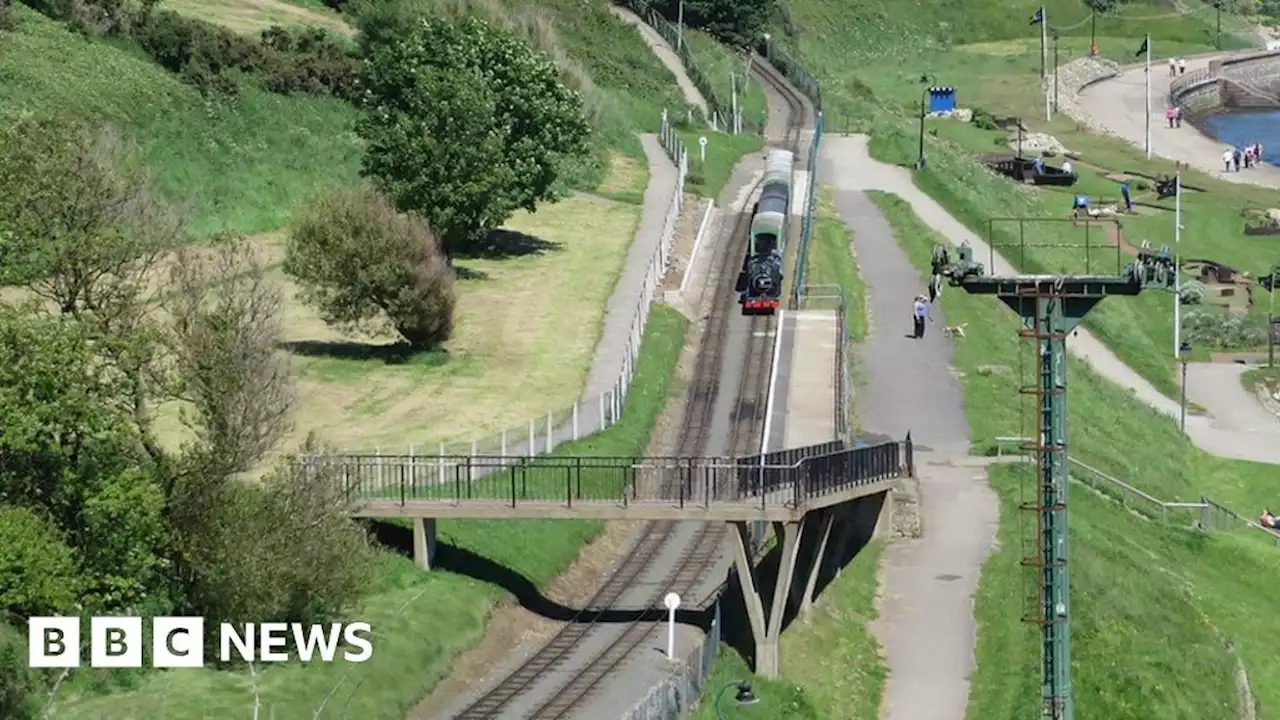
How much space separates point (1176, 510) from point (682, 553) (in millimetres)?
17750

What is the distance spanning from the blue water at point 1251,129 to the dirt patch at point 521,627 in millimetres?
109508

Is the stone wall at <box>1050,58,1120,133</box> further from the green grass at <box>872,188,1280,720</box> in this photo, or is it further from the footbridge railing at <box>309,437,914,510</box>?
the footbridge railing at <box>309,437,914,510</box>

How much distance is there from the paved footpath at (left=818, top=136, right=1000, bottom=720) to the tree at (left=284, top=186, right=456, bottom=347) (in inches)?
527

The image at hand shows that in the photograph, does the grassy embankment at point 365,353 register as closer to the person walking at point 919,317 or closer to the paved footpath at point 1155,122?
the person walking at point 919,317

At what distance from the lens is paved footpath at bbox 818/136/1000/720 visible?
4866 centimetres

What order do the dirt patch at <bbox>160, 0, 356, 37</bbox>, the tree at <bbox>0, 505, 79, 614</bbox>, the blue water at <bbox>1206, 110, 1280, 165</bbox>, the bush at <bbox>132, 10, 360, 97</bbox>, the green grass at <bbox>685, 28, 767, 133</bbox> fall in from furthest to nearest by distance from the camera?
the blue water at <bbox>1206, 110, 1280, 165</bbox>, the green grass at <bbox>685, 28, 767, 133</bbox>, the dirt patch at <bbox>160, 0, 356, 37</bbox>, the bush at <bbox>132, 10, 360, 97</bbox>, the tree at <bbox>0, 505, 79, 614</bbox>

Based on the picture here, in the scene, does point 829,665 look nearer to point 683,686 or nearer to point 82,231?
point 683,686

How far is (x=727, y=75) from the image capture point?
135 m

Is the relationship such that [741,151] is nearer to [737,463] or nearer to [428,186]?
[428,186]

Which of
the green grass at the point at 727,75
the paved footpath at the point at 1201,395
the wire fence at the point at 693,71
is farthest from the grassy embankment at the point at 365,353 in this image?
the paved footpath at the point at 1201,395

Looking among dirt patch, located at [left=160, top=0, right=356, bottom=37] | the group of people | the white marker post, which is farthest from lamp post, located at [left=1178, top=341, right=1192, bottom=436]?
the group of people

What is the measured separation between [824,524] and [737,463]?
11.6ft

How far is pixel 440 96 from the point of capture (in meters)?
76.9

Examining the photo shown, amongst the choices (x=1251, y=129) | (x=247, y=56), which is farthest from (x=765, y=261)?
(x=1251, y=129)
